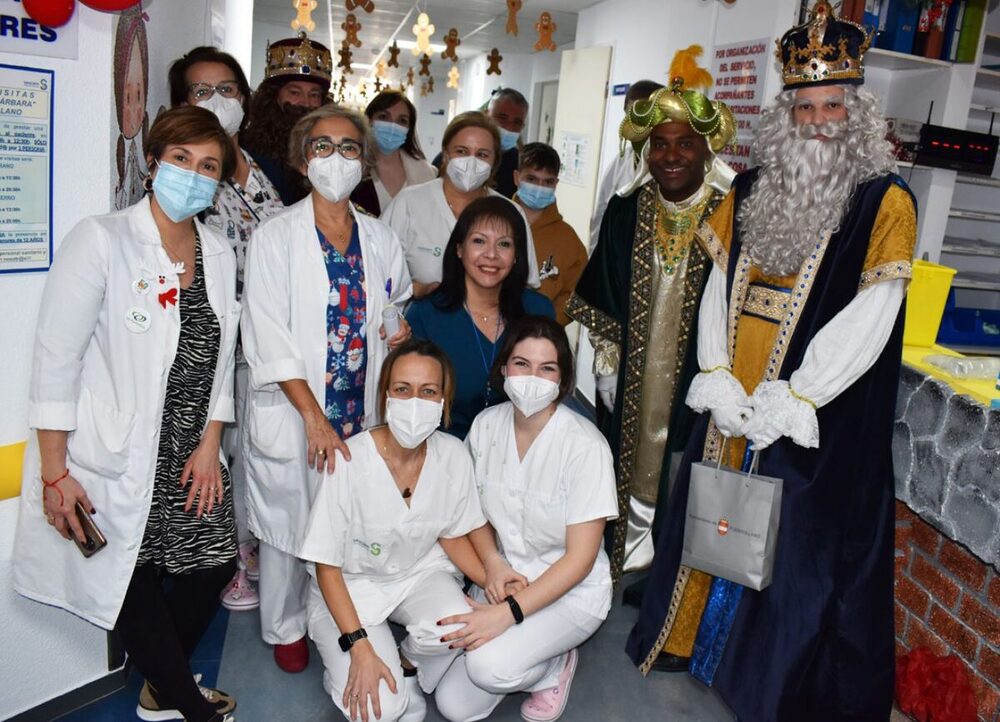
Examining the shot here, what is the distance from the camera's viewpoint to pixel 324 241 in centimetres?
253

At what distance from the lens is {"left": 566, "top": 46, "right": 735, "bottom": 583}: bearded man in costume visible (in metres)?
2.87

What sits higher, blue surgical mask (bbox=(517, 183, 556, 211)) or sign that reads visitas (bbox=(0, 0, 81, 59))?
sign that reads visitas (bbox=(0, 0, 81, 59))

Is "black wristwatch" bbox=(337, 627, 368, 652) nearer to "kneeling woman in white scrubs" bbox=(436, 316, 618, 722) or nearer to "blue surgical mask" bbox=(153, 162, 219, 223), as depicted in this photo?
"kneeling woman in white scrubs" bbox=(436, 316, 618, 722)

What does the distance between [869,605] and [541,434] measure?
3.52 ft

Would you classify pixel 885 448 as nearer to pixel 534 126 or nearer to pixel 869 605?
pixel 869 605

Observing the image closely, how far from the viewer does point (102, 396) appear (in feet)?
6.58

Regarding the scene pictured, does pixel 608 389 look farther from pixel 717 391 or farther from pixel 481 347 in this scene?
pixel 717 391

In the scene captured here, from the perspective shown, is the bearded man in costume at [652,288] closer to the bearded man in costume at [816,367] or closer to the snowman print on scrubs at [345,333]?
the bearded man in costume at [816,367]

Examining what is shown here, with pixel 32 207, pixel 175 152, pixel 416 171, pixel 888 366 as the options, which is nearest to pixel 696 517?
pixel 888 366

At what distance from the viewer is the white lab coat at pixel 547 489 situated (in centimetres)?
248

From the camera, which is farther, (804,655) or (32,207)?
(804,655)

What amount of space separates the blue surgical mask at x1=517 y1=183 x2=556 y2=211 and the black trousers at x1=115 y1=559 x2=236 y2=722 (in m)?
2.18

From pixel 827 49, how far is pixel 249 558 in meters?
2.58

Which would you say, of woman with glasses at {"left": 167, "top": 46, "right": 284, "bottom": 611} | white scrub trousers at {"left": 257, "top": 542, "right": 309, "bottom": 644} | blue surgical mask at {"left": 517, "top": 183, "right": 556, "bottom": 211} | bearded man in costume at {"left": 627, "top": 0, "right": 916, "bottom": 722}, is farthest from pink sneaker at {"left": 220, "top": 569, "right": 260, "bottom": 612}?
blue surgical mask at {"left": 517, "top": 183, "right": 556, "bottom": 211}
